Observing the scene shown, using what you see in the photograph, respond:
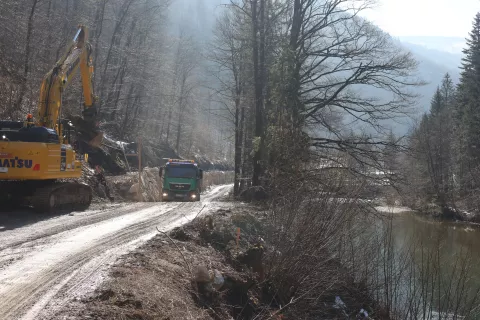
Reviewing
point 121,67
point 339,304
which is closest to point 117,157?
point 121,67

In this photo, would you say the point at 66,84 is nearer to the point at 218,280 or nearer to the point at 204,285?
the point at 218,280

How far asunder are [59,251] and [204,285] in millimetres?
2803

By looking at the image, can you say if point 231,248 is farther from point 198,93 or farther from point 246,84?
point 198,93

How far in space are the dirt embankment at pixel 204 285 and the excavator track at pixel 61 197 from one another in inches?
195

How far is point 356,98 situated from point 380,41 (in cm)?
242

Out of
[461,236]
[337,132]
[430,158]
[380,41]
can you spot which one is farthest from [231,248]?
[430,158]

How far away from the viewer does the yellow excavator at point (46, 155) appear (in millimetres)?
12039

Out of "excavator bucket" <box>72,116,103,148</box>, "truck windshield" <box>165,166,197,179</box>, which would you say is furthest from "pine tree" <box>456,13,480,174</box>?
"excavator bucket" <box>72,116,103,148</box>

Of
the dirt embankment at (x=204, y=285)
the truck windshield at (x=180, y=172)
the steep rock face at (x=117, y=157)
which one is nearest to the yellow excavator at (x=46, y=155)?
→ the dirt embankment at (x=204, y=285)

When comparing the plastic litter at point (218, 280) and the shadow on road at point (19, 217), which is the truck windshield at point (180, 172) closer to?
the shadow on road at point (19, 217)

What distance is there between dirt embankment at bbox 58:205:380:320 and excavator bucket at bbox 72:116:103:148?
30.1ft

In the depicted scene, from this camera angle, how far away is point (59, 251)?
7.96 meters

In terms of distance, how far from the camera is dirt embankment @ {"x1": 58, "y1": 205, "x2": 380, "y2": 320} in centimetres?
550

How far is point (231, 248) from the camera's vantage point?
10.0 m
